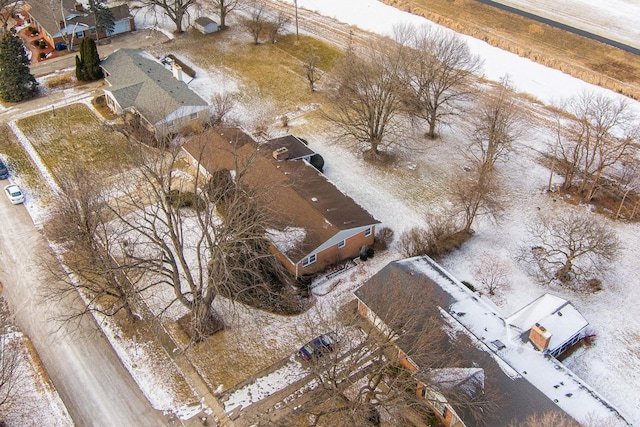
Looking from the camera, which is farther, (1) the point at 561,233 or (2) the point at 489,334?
(1) the point at 561,233

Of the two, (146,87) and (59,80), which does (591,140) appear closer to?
(146,87)

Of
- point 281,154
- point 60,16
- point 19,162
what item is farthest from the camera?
point 60,16

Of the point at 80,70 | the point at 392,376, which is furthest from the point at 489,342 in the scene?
the point at 80,70

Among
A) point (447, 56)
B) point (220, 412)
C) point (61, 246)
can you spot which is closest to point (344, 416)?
point (220, 412)

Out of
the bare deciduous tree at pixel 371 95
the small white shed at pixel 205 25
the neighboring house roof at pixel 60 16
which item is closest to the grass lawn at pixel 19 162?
the neighboring house roof at pixel 60 16

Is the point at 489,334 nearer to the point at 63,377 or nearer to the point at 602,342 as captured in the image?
the point at 602,342

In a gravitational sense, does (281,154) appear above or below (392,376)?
above
